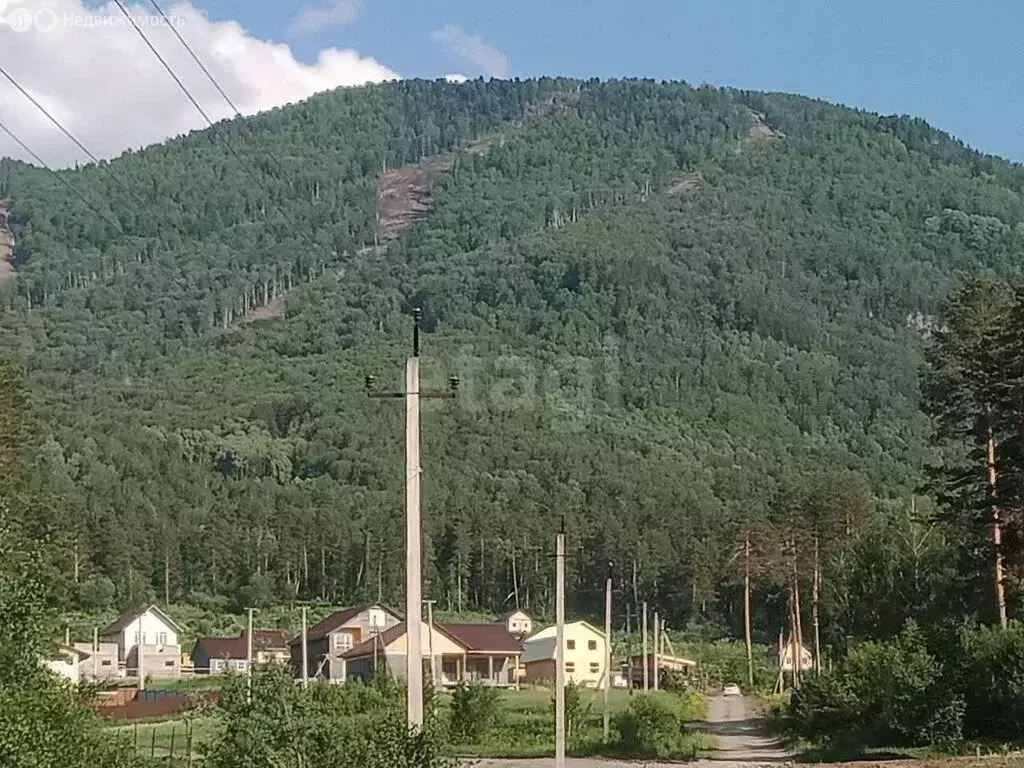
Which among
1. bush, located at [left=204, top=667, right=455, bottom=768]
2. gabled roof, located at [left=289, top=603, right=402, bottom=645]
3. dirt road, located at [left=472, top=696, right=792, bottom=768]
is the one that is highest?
gabled roof, located at [left=289, top=603, right=402, bottom=645]

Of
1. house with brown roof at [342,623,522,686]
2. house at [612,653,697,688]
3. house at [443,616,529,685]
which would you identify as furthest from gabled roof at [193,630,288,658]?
house at [612,653,697,688]

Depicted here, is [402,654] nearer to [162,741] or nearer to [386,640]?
[386,640]

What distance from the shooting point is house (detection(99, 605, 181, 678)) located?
8688 centimetres

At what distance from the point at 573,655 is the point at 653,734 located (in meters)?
46.0

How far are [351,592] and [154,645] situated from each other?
101 feet

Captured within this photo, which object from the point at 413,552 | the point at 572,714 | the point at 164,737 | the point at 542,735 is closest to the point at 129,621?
the point at 542,735

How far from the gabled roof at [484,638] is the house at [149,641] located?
52.5ft

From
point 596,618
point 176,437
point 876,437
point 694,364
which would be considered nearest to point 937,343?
point 596,618

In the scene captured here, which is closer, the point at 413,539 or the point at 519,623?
the point at 413,539

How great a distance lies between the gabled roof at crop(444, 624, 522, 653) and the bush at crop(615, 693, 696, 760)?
1588 inches

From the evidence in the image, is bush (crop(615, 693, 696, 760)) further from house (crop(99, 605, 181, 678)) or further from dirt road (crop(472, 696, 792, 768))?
house (crop(99, 605, 181, 678))

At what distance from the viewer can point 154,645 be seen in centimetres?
8825

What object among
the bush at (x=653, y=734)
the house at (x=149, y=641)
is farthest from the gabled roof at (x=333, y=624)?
the bush at (x=653, y=734)

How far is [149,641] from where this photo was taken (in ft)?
289
